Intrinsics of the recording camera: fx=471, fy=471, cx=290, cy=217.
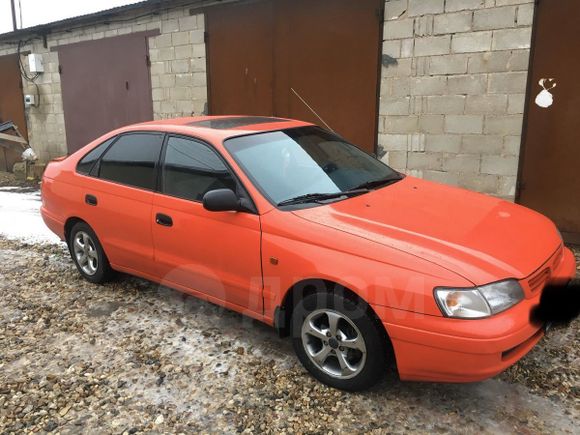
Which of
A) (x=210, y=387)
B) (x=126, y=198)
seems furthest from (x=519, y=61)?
(x=210, y=387)

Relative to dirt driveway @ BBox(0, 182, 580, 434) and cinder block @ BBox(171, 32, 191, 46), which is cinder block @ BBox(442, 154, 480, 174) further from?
cinder block @ BBox(171, 32, 191, 46)

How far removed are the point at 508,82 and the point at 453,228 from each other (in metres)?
3.66

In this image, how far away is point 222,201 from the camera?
303 cm

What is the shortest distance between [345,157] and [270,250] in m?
1.22

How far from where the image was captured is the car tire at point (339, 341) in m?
2.62

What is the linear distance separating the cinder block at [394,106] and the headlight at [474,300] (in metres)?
4.41

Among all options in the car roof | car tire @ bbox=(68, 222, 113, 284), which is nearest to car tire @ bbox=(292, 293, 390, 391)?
the car roof

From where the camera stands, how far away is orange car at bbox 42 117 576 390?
7.89 ft

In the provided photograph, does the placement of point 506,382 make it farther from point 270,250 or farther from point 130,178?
point 130,178

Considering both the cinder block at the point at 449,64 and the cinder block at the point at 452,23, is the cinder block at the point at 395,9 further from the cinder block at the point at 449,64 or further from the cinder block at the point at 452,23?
the cinder block at the point at 449,64

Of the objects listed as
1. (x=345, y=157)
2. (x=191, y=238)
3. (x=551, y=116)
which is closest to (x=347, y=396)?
(x=191, y=238)

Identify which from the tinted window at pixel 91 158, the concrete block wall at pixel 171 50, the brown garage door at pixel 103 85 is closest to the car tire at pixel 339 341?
the tinted window at pixel 91 158

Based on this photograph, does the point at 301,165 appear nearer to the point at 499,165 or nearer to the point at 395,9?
the point at 499,165

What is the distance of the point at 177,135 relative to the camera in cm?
373
